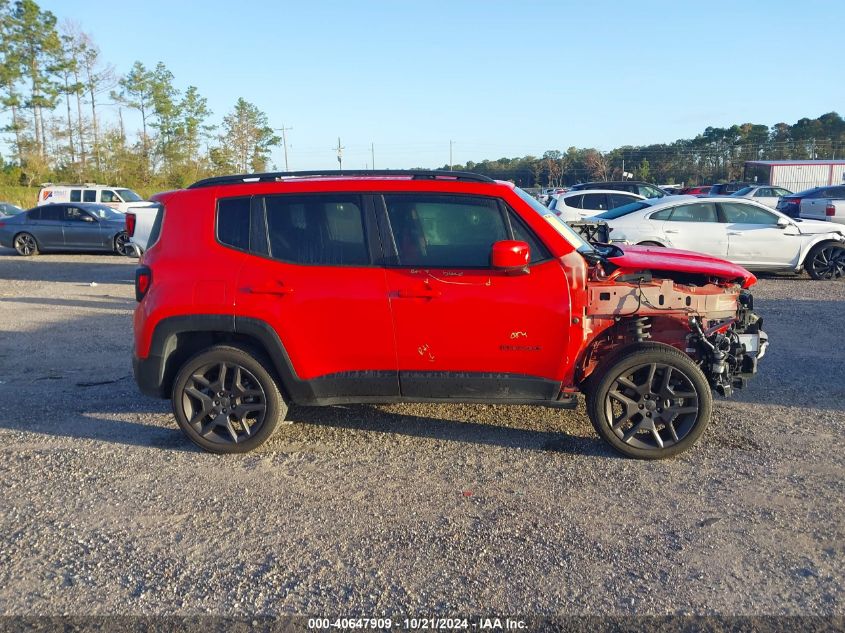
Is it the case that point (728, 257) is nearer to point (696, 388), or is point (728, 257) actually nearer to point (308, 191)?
point (696, 388)

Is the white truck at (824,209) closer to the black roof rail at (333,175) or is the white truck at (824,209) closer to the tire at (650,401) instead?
the tire at (650,401)

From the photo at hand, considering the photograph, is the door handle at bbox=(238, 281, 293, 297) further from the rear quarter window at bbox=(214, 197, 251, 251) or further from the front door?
the front door

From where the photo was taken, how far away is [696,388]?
15.3 ft

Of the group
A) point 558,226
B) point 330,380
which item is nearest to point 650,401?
point 558,226

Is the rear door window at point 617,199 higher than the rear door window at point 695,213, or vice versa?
the rear door window at point 617,199

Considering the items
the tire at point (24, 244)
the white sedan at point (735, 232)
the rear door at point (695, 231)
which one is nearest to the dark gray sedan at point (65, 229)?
the tire at point (24, 244)

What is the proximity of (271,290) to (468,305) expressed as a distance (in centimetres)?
133

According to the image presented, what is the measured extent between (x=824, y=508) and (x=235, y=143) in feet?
191

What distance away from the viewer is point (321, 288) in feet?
15.6

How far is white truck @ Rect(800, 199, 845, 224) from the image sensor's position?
17.5m

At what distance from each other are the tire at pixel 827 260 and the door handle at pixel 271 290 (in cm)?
1111

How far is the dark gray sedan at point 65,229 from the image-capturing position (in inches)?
733

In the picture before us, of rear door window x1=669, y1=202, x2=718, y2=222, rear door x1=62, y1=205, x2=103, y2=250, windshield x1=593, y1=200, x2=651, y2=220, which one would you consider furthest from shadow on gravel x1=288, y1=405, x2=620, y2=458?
rear door x1=62, y1=205, x2=103, y2=250

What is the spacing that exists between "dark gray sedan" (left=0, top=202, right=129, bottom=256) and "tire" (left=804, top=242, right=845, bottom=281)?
51.9ft
